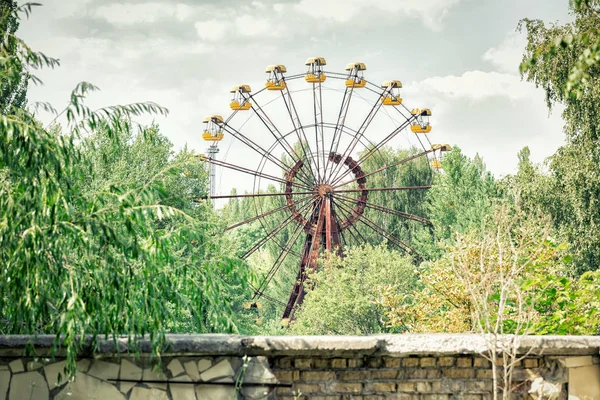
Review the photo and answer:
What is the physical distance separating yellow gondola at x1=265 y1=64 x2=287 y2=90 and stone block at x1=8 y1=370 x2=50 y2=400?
2073 centimetres

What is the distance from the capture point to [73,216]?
4586mm

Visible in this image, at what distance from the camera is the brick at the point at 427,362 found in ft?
15.6

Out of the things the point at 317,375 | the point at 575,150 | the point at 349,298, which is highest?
the point at 575,150

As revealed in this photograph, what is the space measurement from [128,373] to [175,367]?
283 millimetres

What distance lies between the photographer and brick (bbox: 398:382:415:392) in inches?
186

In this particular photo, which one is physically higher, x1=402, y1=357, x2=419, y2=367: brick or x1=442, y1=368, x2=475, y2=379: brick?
x1=402, y1=357, x2=419, y2=367: brick

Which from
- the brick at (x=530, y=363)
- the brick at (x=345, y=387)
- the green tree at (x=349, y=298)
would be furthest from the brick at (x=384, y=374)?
the green tree at (x=349, y=298)

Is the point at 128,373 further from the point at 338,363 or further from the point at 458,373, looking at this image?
the point at 458,373

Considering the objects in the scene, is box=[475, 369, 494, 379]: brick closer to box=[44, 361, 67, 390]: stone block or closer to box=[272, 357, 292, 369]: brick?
box=[272, 357, 292, 369]: brick

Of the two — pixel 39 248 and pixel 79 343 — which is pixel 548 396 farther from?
pixel 39 248

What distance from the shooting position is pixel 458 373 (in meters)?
4.80

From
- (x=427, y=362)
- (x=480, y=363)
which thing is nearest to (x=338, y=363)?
(x=427, y=362)

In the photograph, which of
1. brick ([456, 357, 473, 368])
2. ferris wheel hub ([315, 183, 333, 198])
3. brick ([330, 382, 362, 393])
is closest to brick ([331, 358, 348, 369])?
brick ([330, 382, 362, 393])

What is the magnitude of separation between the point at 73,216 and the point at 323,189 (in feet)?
62.4
